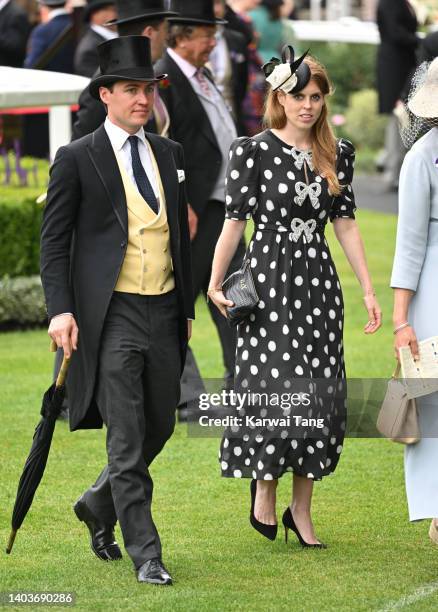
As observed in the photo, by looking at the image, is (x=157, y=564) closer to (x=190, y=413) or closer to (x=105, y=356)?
(x=105, y=356)


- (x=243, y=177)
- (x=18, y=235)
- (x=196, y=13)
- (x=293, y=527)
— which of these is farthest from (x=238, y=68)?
(x=293, y=527)

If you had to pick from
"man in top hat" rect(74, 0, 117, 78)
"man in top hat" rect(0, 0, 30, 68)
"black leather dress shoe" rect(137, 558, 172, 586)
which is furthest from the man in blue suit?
"black leather dress shoe" rect(137, 558, 172, 586)

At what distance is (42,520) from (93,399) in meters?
1.10

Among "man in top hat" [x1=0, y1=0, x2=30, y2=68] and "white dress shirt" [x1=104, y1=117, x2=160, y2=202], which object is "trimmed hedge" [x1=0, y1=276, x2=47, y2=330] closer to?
"white dress shirt" [x1=104, y1=117, x2=160, y2=202]

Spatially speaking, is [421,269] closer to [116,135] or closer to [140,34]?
[116,135]

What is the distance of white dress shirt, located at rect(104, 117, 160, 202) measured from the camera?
5770mm

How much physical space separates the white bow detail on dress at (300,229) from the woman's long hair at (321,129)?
0.51 ft

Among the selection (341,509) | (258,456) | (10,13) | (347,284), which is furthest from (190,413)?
(10,13)

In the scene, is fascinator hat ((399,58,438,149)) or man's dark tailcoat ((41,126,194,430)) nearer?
man's dark tailcoat ((41,126,194,430))

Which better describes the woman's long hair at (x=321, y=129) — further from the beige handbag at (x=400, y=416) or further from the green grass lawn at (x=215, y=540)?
the green grass lawn at (x=215, y=540)

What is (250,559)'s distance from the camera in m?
6.07

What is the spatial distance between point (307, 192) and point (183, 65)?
237 cm

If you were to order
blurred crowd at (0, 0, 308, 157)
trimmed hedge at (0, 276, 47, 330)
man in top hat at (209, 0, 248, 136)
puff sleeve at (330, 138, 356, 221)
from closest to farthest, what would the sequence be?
1. puff sleeve at (330, 138, 356, 221)
2. man in top hat at (209, 0, 248, 136)
3. blurred crowd at (0, 0, 308, 157)
4. trimmed hedge at (0, 276, 47, 330)

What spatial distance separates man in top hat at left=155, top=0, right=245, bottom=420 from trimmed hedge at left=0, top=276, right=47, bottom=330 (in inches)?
109
